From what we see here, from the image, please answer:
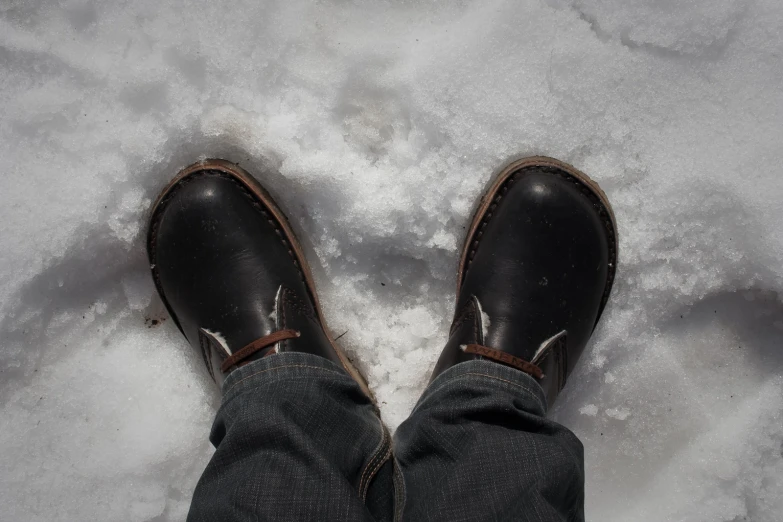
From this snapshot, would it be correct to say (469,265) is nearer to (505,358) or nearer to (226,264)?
(505,358)

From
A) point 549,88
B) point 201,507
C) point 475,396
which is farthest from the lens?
point 549,88

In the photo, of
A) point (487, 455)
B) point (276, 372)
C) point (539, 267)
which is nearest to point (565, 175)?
point (539, 267)

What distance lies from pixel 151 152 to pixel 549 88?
76cm

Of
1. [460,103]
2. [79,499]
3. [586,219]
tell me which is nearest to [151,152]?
[460,103]

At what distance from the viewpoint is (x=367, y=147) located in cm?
107

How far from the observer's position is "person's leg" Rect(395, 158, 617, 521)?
2.90ft

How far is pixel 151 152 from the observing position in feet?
3.44

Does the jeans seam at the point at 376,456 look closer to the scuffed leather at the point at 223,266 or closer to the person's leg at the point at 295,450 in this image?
the person's leg at the point at 295,450

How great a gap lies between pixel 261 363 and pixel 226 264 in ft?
0.85

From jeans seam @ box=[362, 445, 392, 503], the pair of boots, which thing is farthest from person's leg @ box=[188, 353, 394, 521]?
the pair of boots

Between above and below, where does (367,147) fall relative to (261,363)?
above

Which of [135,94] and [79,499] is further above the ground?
[135,94]

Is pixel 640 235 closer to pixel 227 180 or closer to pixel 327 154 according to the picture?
pixel 327 154

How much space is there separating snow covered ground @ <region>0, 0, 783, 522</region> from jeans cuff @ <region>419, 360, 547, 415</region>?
0.74 feet
